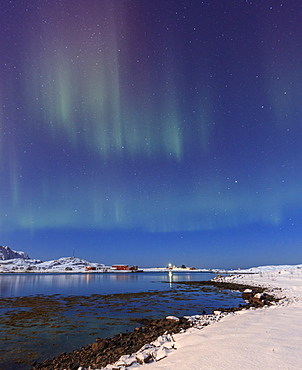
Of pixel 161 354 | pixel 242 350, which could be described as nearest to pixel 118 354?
pixel 161 354

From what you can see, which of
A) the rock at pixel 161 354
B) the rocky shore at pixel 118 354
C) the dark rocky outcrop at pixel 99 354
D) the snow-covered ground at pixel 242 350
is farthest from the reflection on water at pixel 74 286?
the snow-covered ground at pixel 242 350

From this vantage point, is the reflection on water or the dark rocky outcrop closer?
the dark rocky outcrop

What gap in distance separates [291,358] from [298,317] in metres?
7.96

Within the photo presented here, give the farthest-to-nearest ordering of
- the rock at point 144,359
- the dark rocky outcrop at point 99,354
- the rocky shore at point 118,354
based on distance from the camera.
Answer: the dark rocky outcrop at point 99,354, the rocky shore at point 118,354, the rock at point 144,359

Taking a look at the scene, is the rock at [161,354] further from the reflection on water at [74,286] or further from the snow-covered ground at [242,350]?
the reflection on water at [74,286]

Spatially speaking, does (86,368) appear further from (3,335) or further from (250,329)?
(3,335)

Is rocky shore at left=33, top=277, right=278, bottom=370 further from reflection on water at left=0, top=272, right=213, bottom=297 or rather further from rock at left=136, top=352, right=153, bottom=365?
reflection on water at left=0, top=272, right=213, bottom=297

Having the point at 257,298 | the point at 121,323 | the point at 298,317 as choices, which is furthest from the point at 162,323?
the point at 257,298

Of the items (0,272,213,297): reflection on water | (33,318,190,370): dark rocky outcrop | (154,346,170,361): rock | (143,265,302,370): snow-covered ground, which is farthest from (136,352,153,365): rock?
(0,272,213,297): reflection on water

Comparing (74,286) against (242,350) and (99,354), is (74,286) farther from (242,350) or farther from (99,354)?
(242,350)

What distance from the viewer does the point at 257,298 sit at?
2541 cm

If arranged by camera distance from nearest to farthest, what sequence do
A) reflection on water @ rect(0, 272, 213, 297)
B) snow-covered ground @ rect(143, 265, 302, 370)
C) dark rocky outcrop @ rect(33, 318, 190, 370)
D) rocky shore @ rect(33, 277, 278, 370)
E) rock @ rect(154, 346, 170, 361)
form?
snow-covered ground @ rect(143, 265, 302, 370)
rock @ rect(154, 346, 170, 361)
rocky shore @ rect(33, 277, 278, 370)
dark rocky outcrop @ rect(33, 318, 190, 370)
reflection on water @ rect(0, 272, 213, 297)

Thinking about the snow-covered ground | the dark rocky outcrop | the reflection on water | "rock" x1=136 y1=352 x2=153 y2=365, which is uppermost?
the snow-covered ground

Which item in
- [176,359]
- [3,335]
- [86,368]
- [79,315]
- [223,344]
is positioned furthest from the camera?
[79,315]
